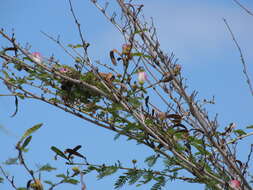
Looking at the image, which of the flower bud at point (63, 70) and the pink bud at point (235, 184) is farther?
the flower bud at point (63, 70)

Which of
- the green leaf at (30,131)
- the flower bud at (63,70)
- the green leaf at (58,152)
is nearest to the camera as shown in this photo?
the green leaf at (30,131)

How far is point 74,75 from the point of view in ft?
9.86

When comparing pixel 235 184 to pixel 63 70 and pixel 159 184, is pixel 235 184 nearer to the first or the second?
pixel 159 184

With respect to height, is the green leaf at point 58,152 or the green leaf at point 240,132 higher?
the green leaf at point 240,132

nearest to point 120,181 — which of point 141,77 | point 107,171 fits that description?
point 107,171

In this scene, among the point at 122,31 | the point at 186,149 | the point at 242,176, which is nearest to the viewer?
the point at 242,176

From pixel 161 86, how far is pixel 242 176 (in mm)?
1220

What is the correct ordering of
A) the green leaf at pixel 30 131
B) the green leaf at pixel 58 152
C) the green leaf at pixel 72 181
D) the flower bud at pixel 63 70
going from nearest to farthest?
1. the green leaf at pixel 30 131
2. the green leaf at pixel 72 181
3. the green leaf at pixel 58 152
4. the flower bud at pixel 63 70

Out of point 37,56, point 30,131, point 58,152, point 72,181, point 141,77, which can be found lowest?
point 72,181

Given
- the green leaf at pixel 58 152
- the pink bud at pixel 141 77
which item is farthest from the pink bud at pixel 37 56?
the pink bud at pixel 141 77

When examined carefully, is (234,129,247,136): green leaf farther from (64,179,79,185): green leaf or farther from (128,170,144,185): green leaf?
(64,179,79,185): green leaf

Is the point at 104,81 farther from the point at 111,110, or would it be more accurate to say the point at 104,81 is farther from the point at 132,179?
the point at 132,179

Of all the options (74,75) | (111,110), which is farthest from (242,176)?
(74,75)

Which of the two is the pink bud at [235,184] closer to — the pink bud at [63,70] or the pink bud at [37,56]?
the pink bud at [63,70]
